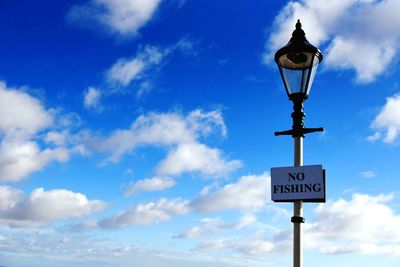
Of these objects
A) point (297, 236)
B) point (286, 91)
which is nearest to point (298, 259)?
point (297, 236)

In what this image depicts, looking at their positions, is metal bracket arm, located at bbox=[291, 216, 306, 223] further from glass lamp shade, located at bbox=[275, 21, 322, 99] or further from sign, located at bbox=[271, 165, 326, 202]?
glass lamp shade, located at bbox=[275, 21, 322, 99]

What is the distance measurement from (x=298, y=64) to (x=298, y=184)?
1861mm

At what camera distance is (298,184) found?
6.60 meters

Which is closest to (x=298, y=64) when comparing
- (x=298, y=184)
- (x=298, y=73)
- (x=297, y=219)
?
(x=298, y=73)

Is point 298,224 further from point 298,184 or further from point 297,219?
point 298,184

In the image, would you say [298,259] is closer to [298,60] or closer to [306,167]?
[306,167]

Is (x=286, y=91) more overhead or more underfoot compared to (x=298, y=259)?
more overhead

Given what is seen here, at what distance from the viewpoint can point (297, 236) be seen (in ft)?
21.5

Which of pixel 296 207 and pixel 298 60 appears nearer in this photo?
pixel 296 207

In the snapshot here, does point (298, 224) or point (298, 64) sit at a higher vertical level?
point (298, 64)

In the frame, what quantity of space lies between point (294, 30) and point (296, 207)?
2.84m

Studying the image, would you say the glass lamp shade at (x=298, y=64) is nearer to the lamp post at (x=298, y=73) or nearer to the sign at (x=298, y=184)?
the lamp post at (x=298, y=73)

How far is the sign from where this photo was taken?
6.50 meters

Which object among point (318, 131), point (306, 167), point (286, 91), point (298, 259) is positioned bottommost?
point (298, 259)
